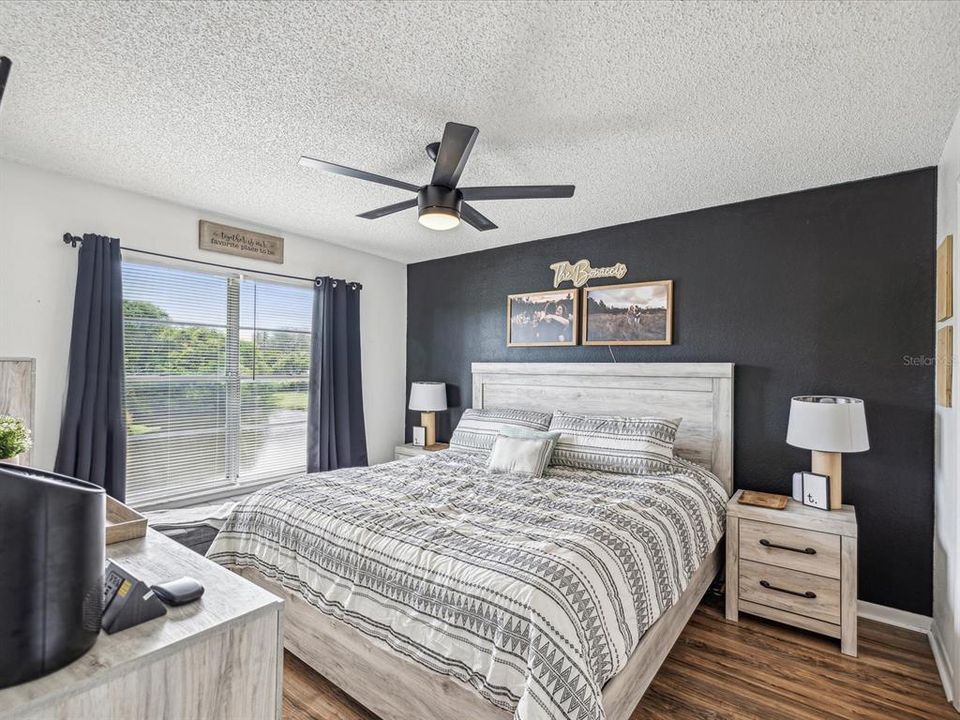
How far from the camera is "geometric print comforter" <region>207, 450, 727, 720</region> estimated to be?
1517 millimetres

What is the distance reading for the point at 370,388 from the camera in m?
4.75

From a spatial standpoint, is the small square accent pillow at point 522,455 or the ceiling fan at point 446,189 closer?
the ceiling fan at point 446,189

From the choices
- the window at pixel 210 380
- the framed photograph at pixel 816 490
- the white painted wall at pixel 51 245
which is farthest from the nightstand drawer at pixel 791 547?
the white painted wall at pixel 51 245

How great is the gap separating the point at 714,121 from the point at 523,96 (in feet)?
2.93

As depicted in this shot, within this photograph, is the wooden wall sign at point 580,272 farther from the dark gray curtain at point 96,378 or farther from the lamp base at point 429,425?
the dark gray curtain at point 96,378

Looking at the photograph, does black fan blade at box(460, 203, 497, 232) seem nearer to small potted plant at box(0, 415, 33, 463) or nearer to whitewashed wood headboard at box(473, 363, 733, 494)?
whitewashed wood headboard at box(473, 363, 733, 494)

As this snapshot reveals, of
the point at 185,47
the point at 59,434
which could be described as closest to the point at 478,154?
the point at 185,47

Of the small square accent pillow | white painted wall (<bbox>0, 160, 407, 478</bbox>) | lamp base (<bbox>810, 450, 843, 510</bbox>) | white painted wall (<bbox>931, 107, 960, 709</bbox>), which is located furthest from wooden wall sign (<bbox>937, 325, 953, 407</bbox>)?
white painted wall (<bbox>0, 160, 407, 478</bbox>)

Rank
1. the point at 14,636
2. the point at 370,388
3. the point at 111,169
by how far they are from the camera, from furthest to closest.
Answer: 1. the point at 370,388
2. the point at 111,169
3. the point at 14,636

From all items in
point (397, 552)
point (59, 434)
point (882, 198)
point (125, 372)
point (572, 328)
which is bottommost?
point (397, 552)

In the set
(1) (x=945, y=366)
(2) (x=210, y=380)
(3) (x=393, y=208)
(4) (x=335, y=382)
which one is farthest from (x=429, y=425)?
(1) (x=945, y=366)

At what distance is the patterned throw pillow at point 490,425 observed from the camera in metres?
3.69

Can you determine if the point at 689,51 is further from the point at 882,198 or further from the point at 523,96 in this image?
the point at 882,198

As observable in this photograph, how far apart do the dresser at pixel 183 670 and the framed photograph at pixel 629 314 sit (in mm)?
3196
